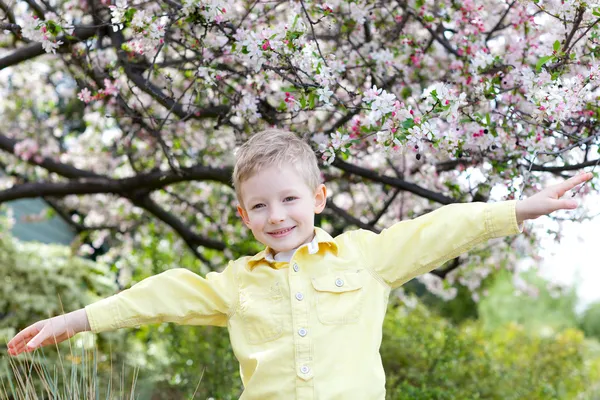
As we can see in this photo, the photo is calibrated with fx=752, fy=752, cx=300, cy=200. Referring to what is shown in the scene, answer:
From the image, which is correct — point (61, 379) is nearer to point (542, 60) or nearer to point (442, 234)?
point (442, 234)

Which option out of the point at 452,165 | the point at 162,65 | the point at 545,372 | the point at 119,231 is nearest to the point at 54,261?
the point at 119,231

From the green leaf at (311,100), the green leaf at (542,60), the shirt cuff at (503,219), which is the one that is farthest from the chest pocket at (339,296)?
the green leaf at (542,60)

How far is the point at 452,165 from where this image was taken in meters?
3.62

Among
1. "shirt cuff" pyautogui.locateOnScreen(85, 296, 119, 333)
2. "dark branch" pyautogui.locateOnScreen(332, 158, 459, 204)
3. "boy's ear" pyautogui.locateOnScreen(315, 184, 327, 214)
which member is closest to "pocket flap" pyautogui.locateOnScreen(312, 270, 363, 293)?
"boy's ear" pyautogui.locateOnScreen(315, 184, 327, 214)

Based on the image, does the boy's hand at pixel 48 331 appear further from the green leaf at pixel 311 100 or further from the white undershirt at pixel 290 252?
the green leaf at pixel 311 100

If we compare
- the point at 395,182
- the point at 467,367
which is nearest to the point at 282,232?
the point at 395,182

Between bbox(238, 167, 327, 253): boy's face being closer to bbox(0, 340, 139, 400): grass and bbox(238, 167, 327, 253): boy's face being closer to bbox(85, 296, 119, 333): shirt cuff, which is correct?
bbox(85, 296, 119, 333): shirt cuff

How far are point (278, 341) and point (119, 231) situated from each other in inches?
172

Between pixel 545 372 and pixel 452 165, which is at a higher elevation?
pixel 452 165

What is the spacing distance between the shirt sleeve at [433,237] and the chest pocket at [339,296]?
7 cm

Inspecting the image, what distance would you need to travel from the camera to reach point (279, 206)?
211 centimetres

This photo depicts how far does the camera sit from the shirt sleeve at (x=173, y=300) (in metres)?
2.17

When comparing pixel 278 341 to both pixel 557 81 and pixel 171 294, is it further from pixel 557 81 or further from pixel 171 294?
pixel 557 81

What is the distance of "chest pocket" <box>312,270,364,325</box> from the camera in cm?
209
